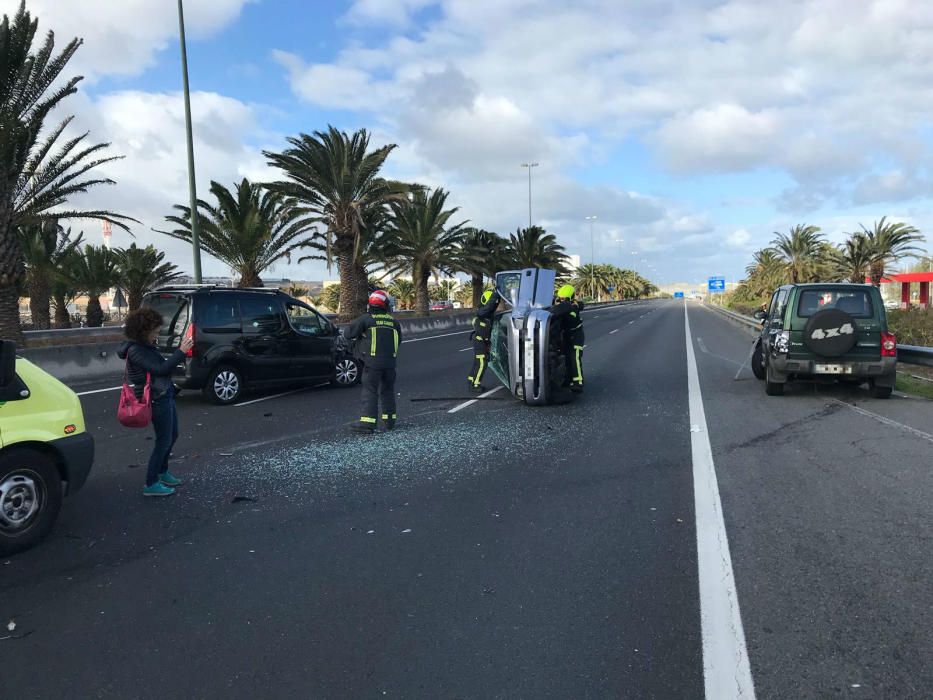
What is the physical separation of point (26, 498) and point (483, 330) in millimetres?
7459

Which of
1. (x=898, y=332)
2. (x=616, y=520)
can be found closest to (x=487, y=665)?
(x=616, y=520)

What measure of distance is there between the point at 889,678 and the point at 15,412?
506 centimetres

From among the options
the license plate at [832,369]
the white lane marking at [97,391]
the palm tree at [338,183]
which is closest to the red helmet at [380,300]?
the white lane marking at [97,391]

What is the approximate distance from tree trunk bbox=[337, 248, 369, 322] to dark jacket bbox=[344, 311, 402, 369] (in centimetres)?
2183

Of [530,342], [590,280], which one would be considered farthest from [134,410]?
[590,280]

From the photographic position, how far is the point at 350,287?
30969 mm

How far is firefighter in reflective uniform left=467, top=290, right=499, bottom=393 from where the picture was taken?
10.9 metres

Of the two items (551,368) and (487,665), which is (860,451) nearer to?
(551,368)

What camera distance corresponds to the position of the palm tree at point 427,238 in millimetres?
35750

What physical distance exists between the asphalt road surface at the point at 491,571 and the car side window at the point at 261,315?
10.4 feet

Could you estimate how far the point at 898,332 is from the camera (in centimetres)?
1867

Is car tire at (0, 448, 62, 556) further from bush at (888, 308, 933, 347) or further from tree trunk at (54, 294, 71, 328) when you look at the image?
tree trunk at (54, 294, 71, 328)

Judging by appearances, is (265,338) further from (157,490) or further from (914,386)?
(914,386)

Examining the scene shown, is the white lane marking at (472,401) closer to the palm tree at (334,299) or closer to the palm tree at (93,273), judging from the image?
the palm tree at (93,273)
